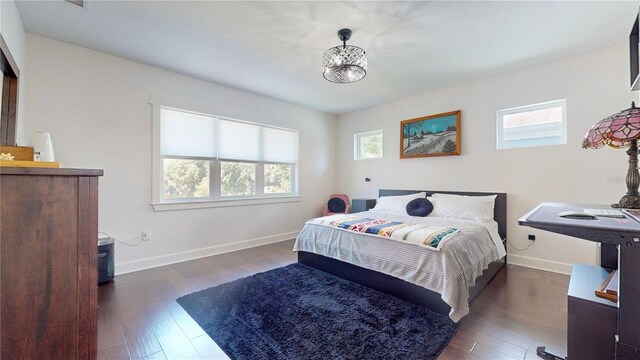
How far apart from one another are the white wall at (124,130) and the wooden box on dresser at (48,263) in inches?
101

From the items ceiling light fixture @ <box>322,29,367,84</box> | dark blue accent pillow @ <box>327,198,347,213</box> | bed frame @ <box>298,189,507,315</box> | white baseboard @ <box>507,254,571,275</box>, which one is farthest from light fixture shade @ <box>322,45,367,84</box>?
white baseboard @ <box>507,254,571,275</box>

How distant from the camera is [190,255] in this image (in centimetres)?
347

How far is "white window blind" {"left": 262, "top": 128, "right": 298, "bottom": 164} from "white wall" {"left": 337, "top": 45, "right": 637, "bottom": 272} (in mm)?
2000

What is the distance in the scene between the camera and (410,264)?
2145 mm

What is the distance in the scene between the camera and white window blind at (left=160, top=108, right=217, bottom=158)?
337 centimetres

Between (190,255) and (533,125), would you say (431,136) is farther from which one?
(190,255)

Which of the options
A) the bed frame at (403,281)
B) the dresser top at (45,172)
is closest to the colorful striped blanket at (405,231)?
the bed frame at (403,281)

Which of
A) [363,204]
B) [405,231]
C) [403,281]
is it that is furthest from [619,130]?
[363,204]

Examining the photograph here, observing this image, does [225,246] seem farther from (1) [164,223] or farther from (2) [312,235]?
(2) [312,235]

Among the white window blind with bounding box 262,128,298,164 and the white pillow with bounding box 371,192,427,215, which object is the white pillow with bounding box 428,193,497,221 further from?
the white window blind with bounding box 262,128,298,164

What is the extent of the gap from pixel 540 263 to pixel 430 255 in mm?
2138

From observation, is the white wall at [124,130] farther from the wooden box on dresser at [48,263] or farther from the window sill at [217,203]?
the wooden box on dresser at [48,263]

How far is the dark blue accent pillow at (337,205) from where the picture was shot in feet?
15.5

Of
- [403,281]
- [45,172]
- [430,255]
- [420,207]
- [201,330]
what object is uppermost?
[45,172]
